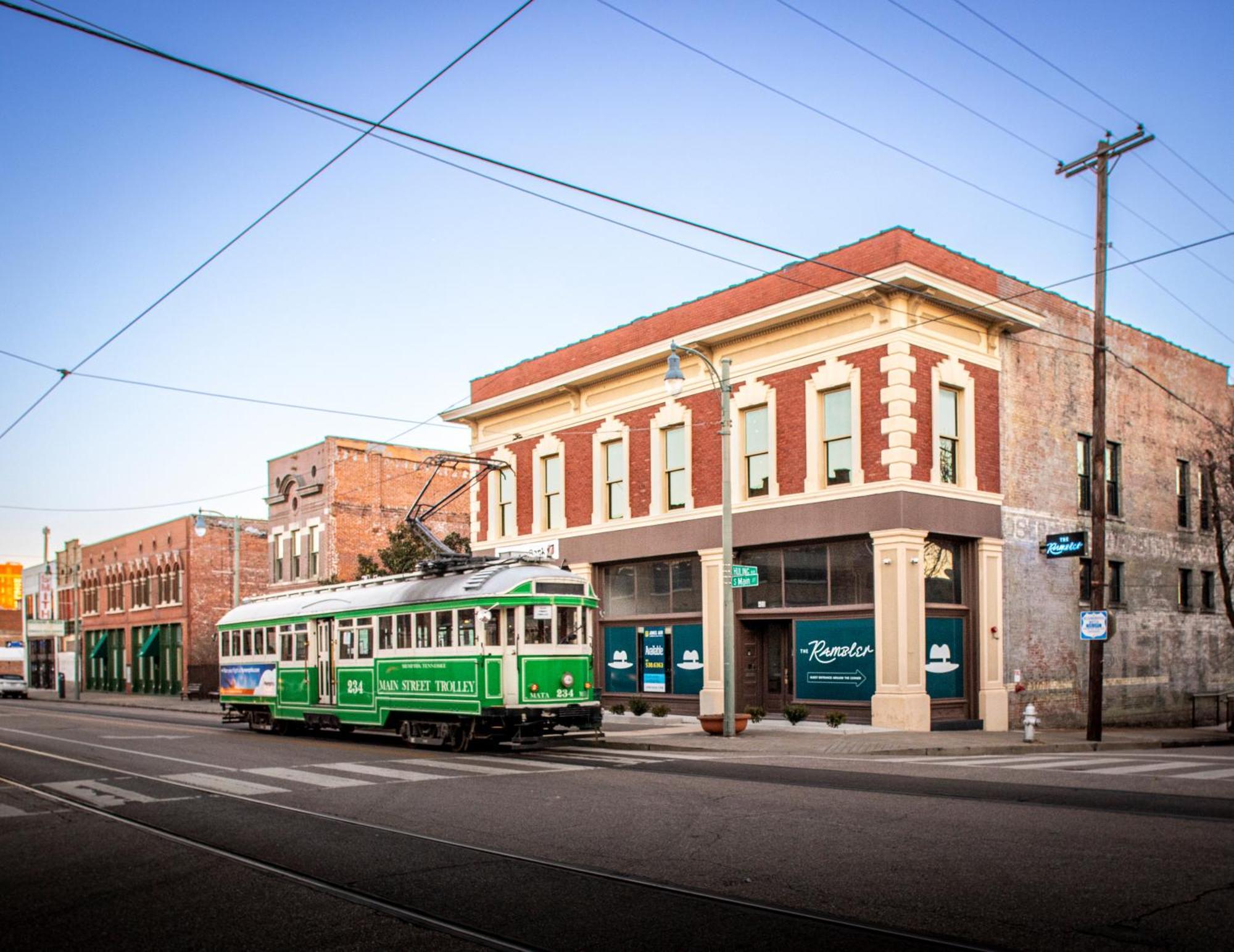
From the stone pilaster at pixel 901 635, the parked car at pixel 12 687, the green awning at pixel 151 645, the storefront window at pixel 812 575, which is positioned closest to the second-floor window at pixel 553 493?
the storefront window at pixel 812 575

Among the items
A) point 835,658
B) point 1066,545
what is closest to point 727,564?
point 835,658

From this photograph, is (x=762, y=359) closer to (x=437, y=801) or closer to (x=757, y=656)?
(x=757, y=656)

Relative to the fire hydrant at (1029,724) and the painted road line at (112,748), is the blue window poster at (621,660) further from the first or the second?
the painted road line at (112,748)

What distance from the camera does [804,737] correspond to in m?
22.3

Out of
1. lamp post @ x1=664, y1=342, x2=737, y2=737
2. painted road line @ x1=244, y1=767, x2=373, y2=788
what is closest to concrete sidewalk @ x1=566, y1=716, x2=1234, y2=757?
lamp post @ x1=664, y1=342, x2=737, y2=737

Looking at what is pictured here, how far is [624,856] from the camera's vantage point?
9.34m

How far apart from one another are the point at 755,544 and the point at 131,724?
58.2ft

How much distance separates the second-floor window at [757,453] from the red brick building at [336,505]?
2261cm

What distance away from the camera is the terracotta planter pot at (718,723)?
22.5 meters

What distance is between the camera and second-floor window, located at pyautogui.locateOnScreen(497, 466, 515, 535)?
34562mm

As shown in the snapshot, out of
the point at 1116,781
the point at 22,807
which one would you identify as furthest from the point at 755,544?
the point at 22,807

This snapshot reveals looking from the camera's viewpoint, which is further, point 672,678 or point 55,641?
point 55,641

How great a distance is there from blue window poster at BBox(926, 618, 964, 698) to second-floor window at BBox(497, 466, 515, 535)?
47.1 ft

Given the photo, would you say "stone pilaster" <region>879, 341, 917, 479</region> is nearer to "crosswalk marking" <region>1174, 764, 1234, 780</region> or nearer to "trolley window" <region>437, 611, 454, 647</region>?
"crosswalk marking" <region>1174, 764, 1234, 780</region>
